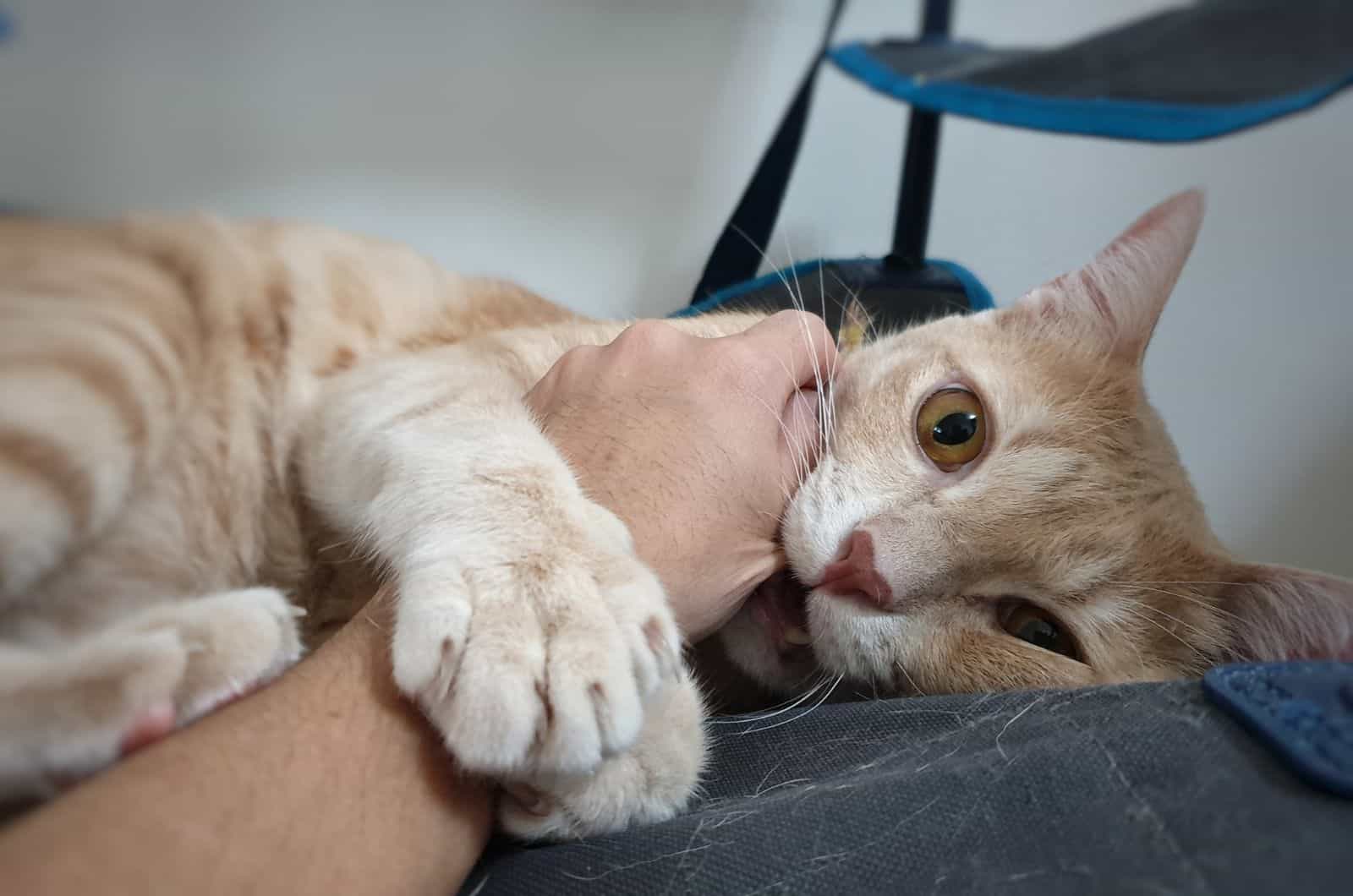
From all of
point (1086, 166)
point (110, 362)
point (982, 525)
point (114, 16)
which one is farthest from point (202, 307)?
point (1086, 166)

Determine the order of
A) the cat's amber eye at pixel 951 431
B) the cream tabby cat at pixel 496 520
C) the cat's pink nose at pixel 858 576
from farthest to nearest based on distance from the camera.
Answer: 1. the cat's amber eye at pixel 951 431
2. the cat's pink nose at pixel 858 576
3. the cream tabby cat at pixel 496 520

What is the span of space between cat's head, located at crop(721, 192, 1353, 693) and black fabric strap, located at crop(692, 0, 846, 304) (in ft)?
1.91

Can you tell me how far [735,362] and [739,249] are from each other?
2.40 feet

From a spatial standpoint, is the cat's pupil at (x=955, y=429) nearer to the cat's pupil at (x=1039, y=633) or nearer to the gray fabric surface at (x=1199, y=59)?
the cat's pupil at (x=1039, y=633)

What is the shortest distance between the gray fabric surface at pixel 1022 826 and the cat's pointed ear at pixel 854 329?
65 centimetres

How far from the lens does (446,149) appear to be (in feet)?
3.84

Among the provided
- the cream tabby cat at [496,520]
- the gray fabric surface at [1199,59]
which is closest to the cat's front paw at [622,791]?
the cream tabby cat at [496,520]

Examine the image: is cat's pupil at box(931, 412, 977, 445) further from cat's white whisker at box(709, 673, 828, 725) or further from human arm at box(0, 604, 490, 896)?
human arm at box(0, 604, 490, 896)

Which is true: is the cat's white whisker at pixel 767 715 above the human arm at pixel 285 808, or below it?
below

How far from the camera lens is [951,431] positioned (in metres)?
0.91

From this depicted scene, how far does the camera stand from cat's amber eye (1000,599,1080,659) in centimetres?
89

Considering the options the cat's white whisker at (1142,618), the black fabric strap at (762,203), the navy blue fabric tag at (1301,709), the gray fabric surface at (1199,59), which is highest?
the gray fabric surface at (1199,59)

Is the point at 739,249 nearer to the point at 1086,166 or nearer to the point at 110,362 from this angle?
the point at 1086,166

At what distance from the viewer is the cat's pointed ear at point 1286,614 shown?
0.80 metres
